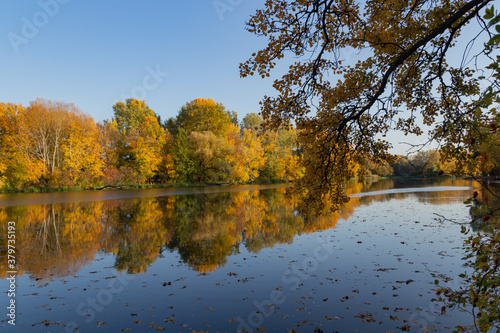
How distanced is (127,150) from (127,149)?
0.20m

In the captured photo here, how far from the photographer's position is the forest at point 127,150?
34.5m

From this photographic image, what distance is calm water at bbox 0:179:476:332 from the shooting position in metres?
5.25

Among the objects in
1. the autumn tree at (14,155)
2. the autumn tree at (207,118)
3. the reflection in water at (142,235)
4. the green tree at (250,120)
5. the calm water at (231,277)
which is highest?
the green tree at (250,120)

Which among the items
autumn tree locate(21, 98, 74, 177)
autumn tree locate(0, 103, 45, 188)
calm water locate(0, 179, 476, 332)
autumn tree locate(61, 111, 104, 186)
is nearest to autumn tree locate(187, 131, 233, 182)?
autumn tree locate(61, 111, 104, 186)

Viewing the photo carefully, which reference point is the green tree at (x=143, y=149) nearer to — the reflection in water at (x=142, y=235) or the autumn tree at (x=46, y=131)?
the autumn tree at (x=46, y=131)

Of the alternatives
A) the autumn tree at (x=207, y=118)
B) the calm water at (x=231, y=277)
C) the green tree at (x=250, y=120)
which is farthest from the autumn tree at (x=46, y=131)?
the green tree at (x=250, y=120)

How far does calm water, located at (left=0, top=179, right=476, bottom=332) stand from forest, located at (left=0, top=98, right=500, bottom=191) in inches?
794

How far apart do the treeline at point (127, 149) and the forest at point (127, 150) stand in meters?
0.09

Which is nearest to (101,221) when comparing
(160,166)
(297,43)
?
(297,43)

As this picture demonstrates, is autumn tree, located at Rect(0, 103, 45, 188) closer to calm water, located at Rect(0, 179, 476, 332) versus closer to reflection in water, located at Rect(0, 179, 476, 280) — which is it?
reflection in water, located at Rect(0, 179, 476, 280)

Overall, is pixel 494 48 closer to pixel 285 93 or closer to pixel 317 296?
pixel 285 93

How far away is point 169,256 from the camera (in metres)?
9.21

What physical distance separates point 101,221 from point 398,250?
13640 mm

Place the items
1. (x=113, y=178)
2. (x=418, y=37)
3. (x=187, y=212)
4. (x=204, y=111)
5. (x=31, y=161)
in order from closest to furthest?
1. (x=418, y=37)
2. (x=187, y=212)
3. (x=31, y=161)
4. (x=113, y=178)
5. (x=204, y=111)
